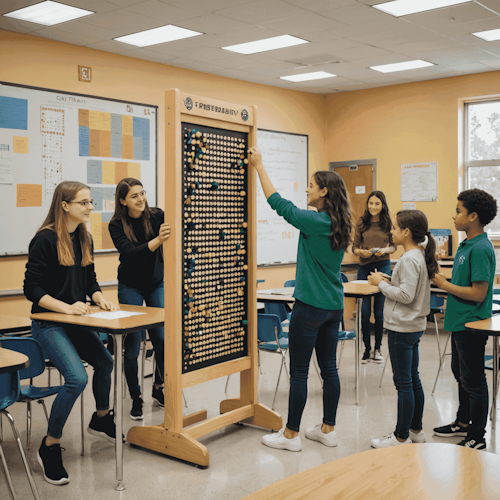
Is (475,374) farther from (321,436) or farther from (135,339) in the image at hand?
(135,339)

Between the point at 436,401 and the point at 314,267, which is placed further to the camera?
the point at 436,401

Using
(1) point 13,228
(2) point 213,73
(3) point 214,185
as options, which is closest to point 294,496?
(3) point 214,185

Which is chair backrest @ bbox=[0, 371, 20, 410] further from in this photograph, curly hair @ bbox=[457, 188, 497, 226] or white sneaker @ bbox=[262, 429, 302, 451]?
curly hair @ bbox=[457, 188, 497, 226]

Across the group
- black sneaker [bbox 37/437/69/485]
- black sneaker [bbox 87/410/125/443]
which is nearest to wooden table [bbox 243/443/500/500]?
black sneaker [bbox 37/437/69/485]

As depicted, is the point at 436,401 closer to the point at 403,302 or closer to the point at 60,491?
the point at 403,302

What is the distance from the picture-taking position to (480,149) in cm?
732

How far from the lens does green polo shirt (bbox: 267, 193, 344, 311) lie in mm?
3041

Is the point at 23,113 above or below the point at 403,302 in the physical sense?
above

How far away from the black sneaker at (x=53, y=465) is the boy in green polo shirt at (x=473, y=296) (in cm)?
208

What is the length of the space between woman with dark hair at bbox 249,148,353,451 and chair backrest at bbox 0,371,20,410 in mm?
1397

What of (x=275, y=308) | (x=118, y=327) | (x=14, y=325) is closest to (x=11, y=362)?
(x=118, y=327)

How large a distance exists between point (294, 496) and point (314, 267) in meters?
2.04

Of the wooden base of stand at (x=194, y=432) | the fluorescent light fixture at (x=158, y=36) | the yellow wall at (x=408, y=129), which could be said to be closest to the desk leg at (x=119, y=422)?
the wooden base of stand at (x=194, y=432)

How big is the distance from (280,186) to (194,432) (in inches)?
197
